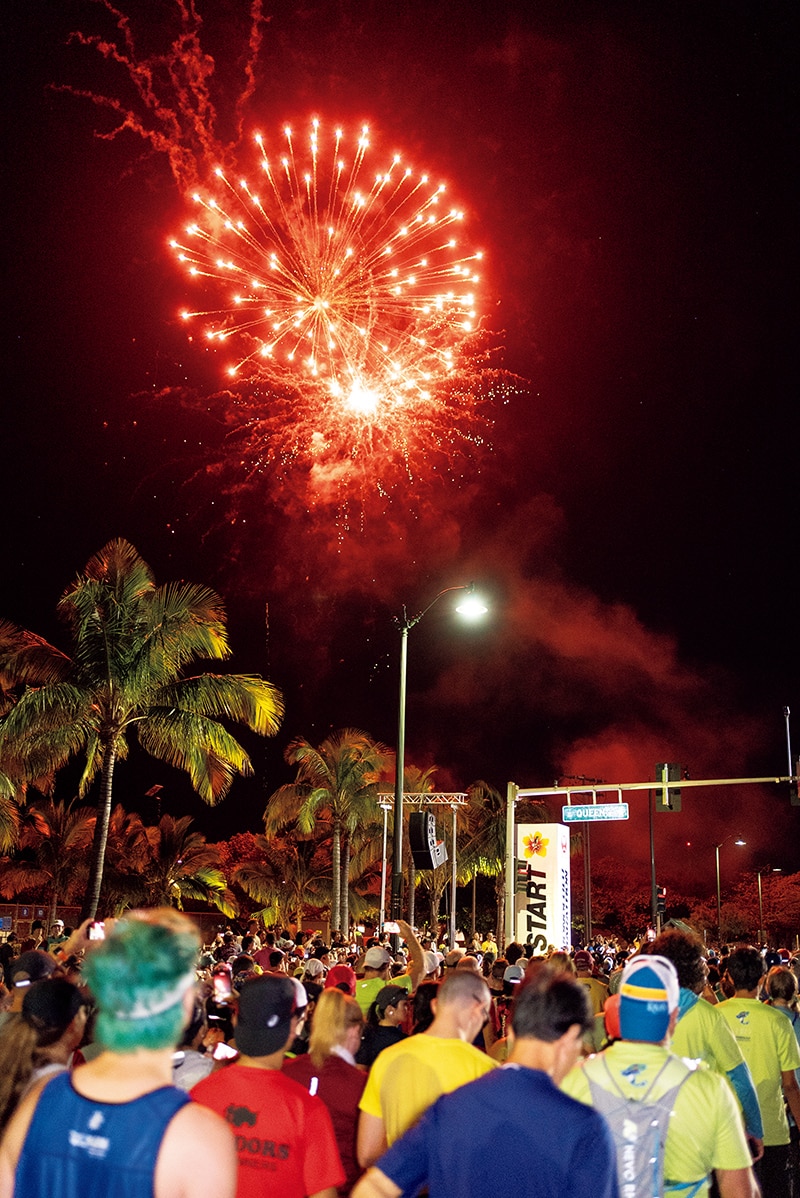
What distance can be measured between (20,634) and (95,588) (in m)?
2.42

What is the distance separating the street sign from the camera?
27.5 metres

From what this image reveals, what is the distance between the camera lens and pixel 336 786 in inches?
1799

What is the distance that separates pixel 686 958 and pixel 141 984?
3881 millimetres

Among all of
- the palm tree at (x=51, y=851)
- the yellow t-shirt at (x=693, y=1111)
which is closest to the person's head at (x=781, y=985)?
the yellow t-shirt at (x=693, y=1111)

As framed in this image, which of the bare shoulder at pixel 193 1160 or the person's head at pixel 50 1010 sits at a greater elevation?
Result: the person's head at pixel 50 1010

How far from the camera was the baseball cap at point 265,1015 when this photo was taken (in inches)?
163

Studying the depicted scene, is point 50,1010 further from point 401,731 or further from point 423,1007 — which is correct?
point 401,731

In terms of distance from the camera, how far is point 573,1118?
3.09 m

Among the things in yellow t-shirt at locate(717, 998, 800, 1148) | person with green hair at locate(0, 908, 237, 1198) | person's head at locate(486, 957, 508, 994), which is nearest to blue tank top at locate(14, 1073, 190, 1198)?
person with green hair at locate(0, 908, 237, 1198)

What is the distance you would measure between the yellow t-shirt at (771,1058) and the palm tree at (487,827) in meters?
49.0

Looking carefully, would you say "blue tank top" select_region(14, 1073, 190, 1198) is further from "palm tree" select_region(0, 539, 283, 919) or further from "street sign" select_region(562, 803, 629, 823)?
"street sign" select_region(562, 803, 629, 823)

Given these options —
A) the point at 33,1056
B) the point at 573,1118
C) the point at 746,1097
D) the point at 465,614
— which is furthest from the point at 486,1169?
the point at 465,614

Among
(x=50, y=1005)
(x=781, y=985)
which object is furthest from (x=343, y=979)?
(x=50, y=1005)

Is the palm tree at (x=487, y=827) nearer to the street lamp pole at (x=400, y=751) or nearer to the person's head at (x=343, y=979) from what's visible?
the street lamp pole at (x=400, y=751)
